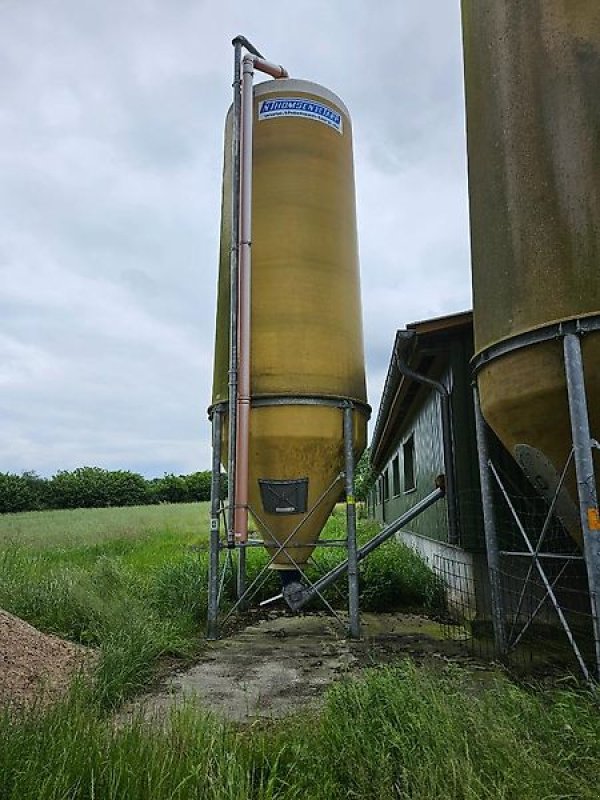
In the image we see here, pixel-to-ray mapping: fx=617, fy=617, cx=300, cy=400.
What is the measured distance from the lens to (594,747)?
2590mm

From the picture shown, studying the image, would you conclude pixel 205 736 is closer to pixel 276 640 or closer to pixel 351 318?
pixel 276 640

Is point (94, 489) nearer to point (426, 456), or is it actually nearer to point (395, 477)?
point (395, 477)

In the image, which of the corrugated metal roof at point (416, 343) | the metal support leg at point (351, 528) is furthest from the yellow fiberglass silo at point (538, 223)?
the metal support leg at point (351, 528)

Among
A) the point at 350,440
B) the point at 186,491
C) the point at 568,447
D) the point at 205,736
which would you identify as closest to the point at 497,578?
the point at 568,447

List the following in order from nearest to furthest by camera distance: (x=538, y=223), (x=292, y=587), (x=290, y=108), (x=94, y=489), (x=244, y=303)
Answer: (x=538, y=223)
(x=244, y=303)
(x=292, y=587)
(x=290, y=108)
(x=94, y=489)

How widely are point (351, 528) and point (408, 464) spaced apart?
21.1ft

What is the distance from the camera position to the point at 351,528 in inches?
255

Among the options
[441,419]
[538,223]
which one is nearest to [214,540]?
[441,419]

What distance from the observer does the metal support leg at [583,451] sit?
3752mm

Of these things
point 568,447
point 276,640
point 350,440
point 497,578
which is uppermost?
point 350,440

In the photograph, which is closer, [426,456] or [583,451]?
[583,451]

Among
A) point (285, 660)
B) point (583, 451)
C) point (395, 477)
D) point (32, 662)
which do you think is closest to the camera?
point (583, 451)

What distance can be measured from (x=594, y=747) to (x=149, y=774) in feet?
5.99

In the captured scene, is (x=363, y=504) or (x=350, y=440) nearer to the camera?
(x=350, y=440)
